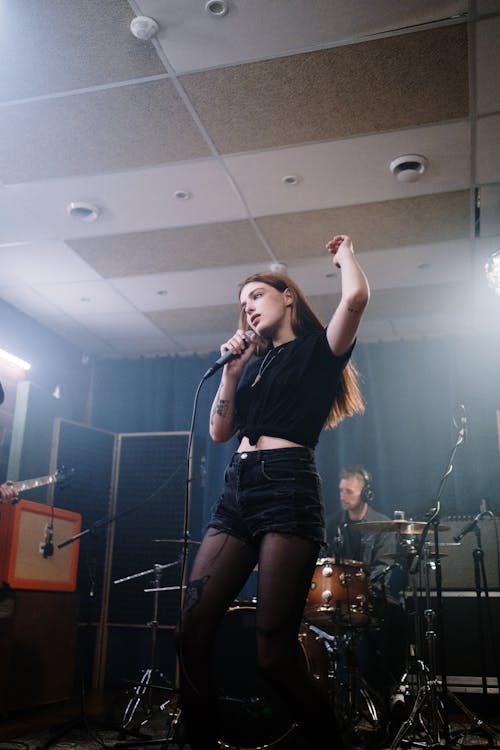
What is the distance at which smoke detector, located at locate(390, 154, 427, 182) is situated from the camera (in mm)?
3619

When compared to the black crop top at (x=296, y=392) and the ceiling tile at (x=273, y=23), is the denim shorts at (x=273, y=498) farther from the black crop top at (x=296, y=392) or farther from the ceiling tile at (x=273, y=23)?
the ceiling tile at (x=273, y=23)

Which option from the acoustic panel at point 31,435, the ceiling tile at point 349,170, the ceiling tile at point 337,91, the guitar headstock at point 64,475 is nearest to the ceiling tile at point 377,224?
the ceiling tile at point 349,170

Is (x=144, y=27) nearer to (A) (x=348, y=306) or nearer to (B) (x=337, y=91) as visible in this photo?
(B) (x=337, y=91)

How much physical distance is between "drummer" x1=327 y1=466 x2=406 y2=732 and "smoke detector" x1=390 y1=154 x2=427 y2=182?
1.95 m

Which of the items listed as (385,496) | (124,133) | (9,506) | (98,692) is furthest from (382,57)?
(98,692)

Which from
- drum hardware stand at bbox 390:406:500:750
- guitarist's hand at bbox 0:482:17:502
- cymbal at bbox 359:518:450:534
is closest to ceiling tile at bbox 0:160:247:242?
guitarist's hand at bbox 0:482:17:502

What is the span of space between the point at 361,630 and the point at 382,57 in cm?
297

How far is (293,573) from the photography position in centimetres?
161

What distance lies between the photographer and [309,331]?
6.72ft

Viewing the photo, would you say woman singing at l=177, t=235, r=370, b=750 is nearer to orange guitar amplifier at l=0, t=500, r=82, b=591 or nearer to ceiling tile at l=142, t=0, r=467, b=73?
ceiling tile at l=142, t=0, r=467, b=73

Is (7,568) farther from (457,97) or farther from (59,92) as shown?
(457,97)

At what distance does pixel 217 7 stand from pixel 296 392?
179cm

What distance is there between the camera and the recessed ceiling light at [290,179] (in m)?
3.78

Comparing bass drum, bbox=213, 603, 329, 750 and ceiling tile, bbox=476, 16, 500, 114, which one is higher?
ceiling tile, bbox=476, 16, 500, 114
